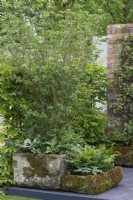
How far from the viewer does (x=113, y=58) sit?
919 cm

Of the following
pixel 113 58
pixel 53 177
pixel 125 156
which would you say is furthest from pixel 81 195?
pixel 113 58

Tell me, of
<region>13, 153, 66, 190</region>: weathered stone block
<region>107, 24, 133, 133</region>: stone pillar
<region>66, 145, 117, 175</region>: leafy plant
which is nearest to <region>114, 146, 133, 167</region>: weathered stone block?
A: <region>107, 24, 133, 133</region>: stone pillar

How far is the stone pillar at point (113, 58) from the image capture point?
9117mm

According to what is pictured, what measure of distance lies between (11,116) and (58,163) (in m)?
1.19

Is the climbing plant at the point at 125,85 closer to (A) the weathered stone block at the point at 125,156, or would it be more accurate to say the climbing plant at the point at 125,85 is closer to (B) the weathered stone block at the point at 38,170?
(A) the weathered stone block at the point at 125,156

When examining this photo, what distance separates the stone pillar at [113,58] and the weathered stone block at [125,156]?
665 mm

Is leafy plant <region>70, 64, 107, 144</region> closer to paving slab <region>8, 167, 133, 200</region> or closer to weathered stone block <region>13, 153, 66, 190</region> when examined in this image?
weathered stone block <region>13, 153, 66, 190</region>

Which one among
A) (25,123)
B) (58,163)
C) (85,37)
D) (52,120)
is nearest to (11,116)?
(25,123)

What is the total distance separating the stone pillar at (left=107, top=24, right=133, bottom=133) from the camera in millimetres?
9117

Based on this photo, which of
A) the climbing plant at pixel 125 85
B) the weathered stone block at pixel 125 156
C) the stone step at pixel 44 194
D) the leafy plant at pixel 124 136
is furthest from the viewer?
the climbing plant at pixel 125 85

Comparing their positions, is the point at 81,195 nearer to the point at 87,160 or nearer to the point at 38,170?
the point at 87,160

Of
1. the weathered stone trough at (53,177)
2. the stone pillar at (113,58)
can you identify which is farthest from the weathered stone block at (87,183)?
the stone pillar at (113,58)

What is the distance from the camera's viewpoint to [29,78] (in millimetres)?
7141

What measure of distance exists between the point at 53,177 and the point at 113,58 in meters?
3.34
